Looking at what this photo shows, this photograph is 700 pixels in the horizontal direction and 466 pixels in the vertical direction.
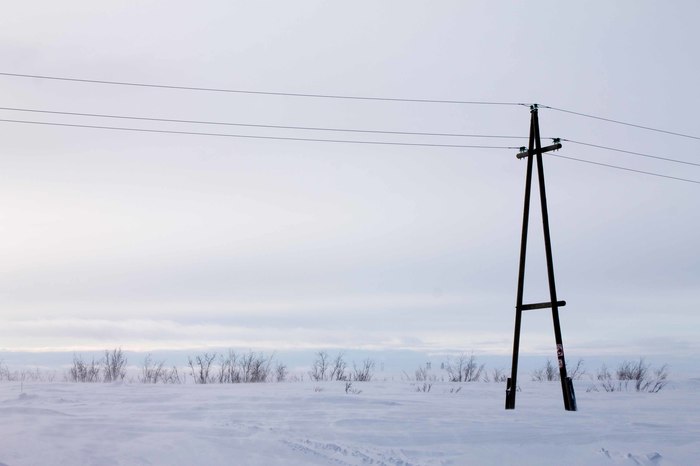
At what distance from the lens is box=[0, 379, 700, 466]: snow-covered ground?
10078mm

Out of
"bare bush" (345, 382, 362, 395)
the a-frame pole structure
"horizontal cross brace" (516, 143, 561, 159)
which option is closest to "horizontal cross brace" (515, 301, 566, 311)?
the a-frame pole structure

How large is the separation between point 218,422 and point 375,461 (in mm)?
3461

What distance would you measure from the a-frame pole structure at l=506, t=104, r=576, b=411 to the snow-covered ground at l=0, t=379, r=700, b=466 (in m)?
0.49

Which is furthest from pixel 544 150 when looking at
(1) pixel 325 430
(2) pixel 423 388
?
(1) pixel 325 430

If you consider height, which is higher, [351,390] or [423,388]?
[423,388]

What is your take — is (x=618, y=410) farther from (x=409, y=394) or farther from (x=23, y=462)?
(x=23, y=462)

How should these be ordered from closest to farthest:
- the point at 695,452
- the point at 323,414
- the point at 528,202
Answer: the point at 695,452 → the point at 323,414 → the point at 528,202

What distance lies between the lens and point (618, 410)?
1588 centimetres

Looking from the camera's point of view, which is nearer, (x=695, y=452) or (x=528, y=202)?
(x=695, y=452)

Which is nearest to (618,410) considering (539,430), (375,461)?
(539,430)

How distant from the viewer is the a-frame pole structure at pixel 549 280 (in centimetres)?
1595

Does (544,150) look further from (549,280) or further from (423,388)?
(423,388)

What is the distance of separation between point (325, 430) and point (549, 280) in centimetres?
670

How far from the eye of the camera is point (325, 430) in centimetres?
1199
